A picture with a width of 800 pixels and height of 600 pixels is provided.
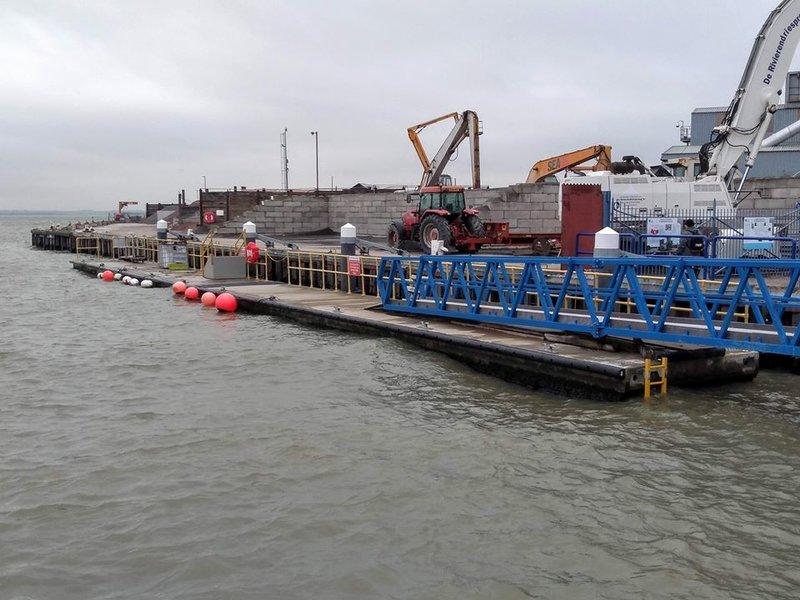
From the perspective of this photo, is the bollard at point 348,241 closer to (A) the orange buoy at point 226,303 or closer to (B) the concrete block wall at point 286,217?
(A) the orange buoy at point 226,303

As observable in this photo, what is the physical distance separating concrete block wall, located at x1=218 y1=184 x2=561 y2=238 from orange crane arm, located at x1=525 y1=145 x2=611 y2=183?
621mm

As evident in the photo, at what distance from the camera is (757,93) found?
25094 mm

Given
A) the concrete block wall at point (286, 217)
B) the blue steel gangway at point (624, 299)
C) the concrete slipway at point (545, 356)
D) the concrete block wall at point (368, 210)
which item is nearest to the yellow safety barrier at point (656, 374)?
the concrete slipway at point (545, 356)

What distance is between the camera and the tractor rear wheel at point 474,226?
90.6 feet

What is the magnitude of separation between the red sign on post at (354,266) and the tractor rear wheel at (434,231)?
361 centimetres

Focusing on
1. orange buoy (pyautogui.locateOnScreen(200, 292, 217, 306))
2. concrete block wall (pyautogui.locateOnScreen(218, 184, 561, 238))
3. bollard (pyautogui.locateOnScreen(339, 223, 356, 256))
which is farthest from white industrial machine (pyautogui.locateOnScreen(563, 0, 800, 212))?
orange buoy (pyautogui.locateOnScreen(200, 292, 217, 306))

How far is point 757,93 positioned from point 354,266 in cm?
1336

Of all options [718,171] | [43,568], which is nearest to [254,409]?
[43,568]

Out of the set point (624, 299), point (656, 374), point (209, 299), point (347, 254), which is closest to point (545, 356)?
point (656, 374)

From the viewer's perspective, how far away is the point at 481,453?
1075 cm

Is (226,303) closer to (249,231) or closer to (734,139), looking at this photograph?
(249,231)

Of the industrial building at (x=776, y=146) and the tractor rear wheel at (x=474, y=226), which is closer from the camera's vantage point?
the tractor rear wheel at (x=474, y=226)

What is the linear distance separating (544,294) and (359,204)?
33231 mm

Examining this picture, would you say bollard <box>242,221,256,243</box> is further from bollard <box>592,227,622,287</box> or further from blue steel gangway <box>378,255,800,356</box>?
bollard <box>592,227,622,287</box>
